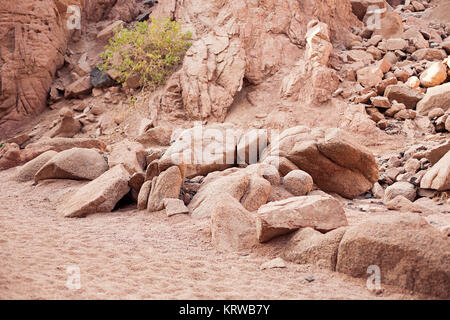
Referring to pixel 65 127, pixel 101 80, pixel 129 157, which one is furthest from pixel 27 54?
pixel 129 157

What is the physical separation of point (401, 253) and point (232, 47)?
408 inches

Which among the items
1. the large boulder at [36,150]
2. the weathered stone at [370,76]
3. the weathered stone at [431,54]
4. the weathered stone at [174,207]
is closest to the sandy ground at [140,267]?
the weathered stone at [174,207]

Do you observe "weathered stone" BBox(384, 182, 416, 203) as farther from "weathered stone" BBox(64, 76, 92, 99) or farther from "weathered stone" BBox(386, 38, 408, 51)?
"weathered stone" BBox(64, 76, 92, 99)

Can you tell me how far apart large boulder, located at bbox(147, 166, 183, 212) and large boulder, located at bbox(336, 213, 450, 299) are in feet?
10.5

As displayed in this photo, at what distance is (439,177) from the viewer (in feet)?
17.7

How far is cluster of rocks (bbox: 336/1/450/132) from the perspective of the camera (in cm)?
977

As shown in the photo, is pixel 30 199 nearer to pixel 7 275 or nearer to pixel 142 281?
pixel 7 275

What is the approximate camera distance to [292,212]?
380 centimetres

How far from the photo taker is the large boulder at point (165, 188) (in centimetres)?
561

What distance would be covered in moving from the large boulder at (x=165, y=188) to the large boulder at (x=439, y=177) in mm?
4247

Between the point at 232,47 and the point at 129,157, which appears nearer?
the point at 129,157

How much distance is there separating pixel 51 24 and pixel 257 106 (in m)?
9.10

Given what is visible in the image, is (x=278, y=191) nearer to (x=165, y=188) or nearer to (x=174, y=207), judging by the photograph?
(x=174, y=207)
